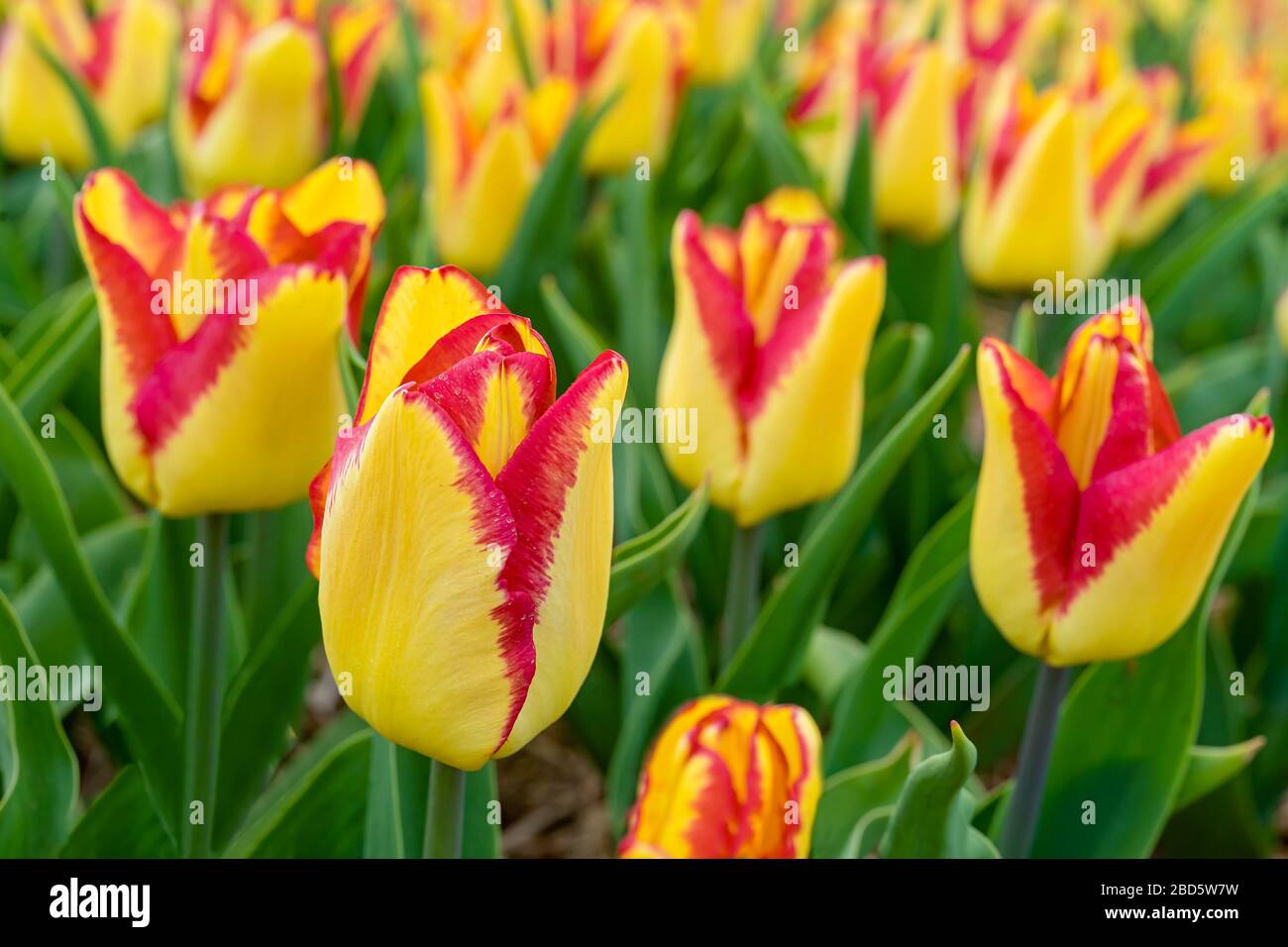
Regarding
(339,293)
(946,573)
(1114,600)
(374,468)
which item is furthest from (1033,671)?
(374,468)

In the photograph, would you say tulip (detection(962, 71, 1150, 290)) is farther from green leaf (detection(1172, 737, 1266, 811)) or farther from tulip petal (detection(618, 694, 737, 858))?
tulip petal (detection(618, 694, 737, 858))

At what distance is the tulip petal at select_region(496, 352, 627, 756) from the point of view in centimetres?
50

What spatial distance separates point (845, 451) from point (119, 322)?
0.43 meters

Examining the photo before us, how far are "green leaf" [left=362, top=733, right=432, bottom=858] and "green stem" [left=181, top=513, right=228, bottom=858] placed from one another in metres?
0.12

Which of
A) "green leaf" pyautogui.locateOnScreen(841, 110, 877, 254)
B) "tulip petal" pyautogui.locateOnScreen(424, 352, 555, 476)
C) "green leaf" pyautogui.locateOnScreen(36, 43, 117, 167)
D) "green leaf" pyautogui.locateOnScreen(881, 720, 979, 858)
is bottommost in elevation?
"green leaf" pyautogui.locateOnScreen(881, 720, 979, 858)

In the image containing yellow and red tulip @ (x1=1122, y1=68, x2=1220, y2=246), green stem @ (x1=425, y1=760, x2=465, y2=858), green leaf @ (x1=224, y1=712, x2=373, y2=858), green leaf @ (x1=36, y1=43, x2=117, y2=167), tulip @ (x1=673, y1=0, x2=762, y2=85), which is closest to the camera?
green stem @ (x1=425, y1=760, x2=465, y2=858)

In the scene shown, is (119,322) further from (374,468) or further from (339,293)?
(374,468)

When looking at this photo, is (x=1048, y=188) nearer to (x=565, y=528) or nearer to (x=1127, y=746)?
(x=1127, y=746)

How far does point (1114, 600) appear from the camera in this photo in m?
0.70

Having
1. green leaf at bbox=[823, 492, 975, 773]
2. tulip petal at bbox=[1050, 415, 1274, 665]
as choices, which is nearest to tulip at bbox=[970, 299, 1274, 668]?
tulip petal at bbox=[1050, 415, 1274, 665]

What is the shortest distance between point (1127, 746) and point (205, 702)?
55 cm
